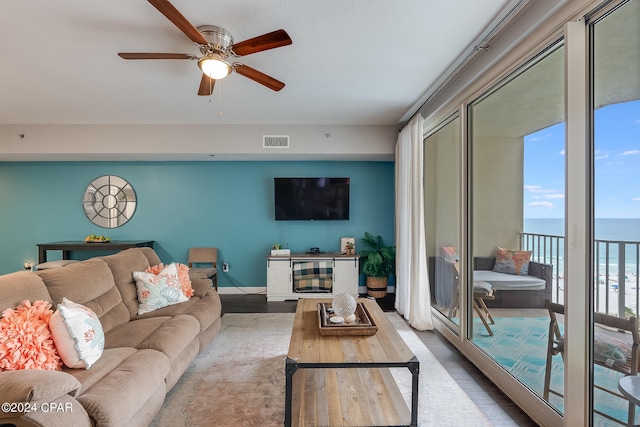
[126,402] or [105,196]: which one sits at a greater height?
[105,196]

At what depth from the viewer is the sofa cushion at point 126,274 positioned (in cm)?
258

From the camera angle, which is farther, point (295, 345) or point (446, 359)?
point (446, 359)

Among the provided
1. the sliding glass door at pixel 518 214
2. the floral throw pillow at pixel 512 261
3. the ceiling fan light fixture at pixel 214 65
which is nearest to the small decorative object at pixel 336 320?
the sliding glass door at pixel 518 214

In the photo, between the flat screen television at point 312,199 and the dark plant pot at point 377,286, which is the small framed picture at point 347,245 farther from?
the dark plant pot at point 377,286

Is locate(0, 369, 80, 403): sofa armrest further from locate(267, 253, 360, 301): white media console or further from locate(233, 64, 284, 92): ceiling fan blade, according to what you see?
locate(267, 253, 360, 301): white media console

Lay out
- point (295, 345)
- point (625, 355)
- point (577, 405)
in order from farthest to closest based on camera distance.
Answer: point (295, 345), point (577, 405), point (625, 355)

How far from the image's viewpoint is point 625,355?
1372mm

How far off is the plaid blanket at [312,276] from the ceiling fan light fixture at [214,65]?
300 centimetres

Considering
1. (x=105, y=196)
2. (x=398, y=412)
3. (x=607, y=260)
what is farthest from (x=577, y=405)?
(x=105, y=196)

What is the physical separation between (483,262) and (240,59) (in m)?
2.74

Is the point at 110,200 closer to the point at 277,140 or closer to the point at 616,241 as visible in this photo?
the point at 277,140

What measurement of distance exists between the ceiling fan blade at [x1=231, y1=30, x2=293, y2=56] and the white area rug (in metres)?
2.34

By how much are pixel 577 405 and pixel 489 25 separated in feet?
7.62

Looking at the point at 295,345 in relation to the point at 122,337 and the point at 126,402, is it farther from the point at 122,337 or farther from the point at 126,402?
the point at 122,337
